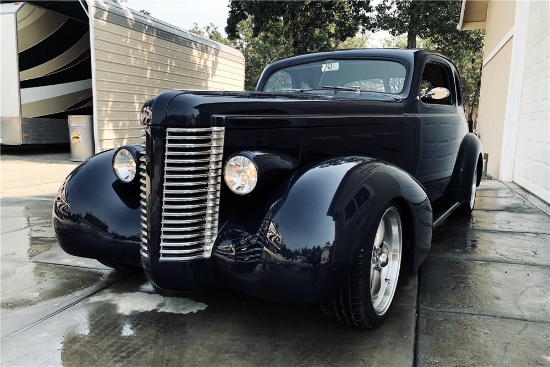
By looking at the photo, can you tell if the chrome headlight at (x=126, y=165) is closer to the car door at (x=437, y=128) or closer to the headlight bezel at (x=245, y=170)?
the headlight bezel at (x=245, y=170)

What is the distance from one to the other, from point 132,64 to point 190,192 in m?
9.93

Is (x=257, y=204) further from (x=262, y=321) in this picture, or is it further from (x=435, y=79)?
(x=435, y=79)

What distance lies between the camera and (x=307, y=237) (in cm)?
202

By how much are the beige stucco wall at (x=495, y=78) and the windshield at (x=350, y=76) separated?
228 inches

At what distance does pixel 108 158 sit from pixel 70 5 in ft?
31.5

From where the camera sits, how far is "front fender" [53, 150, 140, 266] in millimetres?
2560

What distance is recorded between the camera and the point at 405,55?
12.1ft

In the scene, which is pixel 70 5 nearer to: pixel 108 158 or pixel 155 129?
pixel 108 158

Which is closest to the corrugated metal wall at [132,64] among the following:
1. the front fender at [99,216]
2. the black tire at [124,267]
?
the black tire at [124,267]

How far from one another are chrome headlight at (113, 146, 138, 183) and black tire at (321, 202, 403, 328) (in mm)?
1360

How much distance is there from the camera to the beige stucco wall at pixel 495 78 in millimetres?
8656

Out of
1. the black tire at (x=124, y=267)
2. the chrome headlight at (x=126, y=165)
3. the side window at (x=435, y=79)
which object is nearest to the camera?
the chrome headlight at (x=126, y=165)

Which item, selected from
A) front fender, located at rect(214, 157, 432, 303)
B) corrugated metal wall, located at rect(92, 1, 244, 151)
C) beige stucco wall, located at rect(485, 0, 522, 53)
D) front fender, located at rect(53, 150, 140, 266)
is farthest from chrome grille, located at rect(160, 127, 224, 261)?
corrugated metal wall, located at rect(92, 1, 244, 151)

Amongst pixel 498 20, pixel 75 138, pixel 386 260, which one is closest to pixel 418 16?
pixel 498 20
